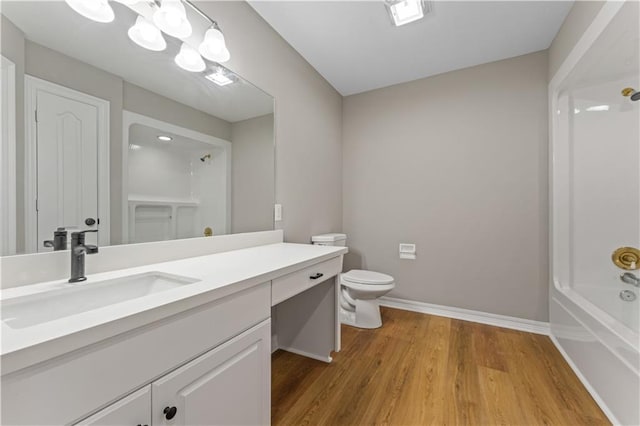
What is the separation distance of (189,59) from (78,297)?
120cm

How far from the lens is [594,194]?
1.79 m

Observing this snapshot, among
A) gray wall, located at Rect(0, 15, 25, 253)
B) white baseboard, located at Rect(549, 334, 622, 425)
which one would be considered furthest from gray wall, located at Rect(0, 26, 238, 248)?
white baseboard, located at Rect(549, 334, 622, 425)

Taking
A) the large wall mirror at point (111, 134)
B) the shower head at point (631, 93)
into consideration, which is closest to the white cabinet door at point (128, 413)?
the large wall mirror at point (111, 134)

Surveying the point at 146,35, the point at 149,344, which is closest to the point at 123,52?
the point at 146,35

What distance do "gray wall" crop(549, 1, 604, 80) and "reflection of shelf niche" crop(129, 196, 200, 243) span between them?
242 cm

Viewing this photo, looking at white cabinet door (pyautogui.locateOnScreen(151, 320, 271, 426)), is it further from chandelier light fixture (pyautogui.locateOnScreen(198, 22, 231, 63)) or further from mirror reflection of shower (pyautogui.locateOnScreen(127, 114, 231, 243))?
chandelier light fixture (pyautogui.locateOnScreen(198, 22, 231, 63))

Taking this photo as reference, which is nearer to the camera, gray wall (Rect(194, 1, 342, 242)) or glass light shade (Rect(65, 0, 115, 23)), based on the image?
glass light shade (Rect(65, 0, 115, 23))

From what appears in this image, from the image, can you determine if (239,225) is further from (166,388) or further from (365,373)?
(365,373)

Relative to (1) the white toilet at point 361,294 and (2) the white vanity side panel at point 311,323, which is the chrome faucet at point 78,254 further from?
(1) the white toilet at point 361,294

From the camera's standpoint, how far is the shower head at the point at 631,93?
5.30 feet

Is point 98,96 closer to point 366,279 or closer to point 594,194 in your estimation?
point 366,279

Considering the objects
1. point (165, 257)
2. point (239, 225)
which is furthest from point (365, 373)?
point (165, 257)

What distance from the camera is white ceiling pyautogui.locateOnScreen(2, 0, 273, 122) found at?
876 millimetres

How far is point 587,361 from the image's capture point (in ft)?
4.80
